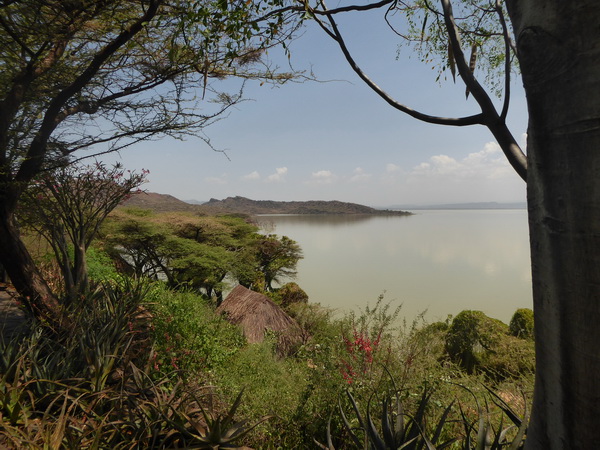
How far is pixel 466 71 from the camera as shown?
5.58ft

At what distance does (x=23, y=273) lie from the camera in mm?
4191

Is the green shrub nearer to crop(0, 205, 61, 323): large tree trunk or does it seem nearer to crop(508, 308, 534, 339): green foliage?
crop(508, 308, 534, 339): green foliage

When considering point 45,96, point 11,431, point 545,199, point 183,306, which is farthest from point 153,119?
point 545,199

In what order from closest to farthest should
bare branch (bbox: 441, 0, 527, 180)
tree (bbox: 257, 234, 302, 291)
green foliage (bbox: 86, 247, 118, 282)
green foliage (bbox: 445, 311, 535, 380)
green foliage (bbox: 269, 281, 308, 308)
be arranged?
bare branch (bbox: 441, 0, 527, 180)
green foliage (bbox: 445, 311, 535, 380)
green foliage (bbox: 86, 247, 118, 282)
green foliage (bbox: 269, 281, 308, 308)
tree (bbox: 257, 234, 302, 291)

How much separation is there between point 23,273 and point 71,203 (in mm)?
1356

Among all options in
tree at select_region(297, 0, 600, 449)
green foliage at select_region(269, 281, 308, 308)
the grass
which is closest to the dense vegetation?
the grass

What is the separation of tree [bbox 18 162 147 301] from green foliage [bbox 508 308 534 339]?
8.42 m

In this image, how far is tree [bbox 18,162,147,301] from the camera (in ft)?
16.4

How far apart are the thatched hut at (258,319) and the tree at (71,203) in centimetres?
283

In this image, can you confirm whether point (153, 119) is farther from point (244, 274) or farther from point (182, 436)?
point (244, 274)

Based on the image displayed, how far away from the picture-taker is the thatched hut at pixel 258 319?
7.11 m

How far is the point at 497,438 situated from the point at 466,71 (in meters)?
1.95

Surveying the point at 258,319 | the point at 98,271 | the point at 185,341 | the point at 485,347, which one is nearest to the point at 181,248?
the point at 98,271

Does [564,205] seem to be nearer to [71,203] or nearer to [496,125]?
[496,125]
